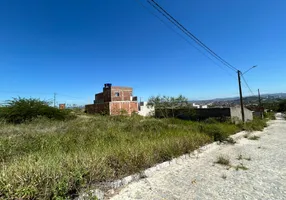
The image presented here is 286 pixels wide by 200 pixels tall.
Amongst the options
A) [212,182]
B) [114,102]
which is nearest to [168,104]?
[114,102]

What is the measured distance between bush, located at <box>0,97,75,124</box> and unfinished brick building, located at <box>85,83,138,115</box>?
15450 millimetres

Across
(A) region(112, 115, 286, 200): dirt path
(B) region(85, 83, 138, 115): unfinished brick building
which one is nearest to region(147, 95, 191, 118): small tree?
(B) region(85, 83, 138, 115): unfinished brick building

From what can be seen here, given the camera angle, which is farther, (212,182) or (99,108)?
(99,108)

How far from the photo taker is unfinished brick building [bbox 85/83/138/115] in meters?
31.2

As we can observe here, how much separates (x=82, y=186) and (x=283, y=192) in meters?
3.93

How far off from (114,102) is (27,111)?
62.9 ft

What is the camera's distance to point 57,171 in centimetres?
304

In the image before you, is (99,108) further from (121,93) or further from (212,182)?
(212,182)

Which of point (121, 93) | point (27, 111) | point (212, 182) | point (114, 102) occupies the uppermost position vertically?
point (121, 93)

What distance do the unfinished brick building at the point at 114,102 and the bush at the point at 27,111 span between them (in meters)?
15.5

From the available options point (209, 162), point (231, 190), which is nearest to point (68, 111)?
point (209, 162)

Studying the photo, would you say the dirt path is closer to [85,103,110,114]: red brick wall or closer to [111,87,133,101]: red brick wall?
[85,103,110,114]: red brick wall

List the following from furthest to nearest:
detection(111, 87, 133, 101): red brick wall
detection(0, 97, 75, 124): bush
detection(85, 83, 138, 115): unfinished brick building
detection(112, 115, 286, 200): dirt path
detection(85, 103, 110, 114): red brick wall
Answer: detection(111, 87, 133, 101): red brick wall < detection(85, 83, 138, 115): unfinished brick building < detection(85, 103, 110, 114): red brick wall < detection(0, 97, 75, 124): bush < detection(112, 115, 286, 200): dirt path

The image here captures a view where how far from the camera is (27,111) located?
13.2 metres
